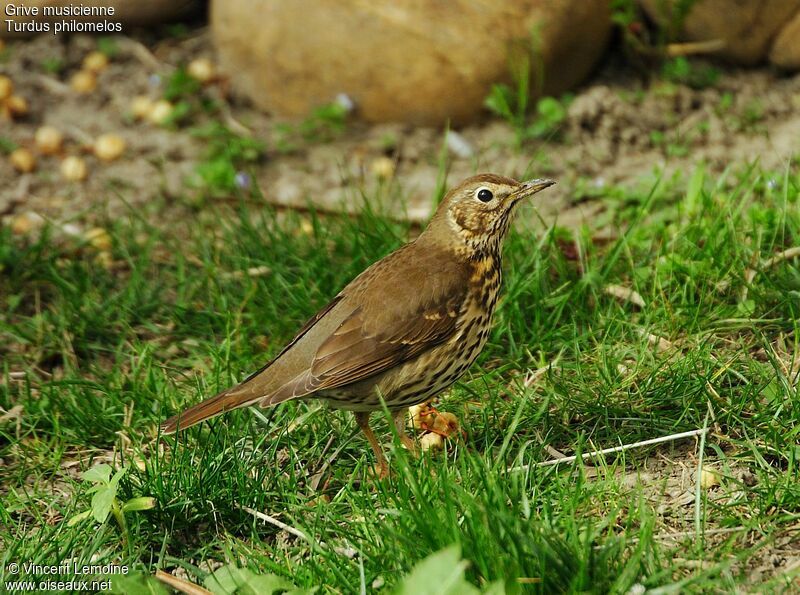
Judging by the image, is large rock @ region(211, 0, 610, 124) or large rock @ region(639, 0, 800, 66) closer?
large rock @ region(211, 0, 610, 124)

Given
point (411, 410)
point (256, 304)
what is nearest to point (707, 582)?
point (411, 410)

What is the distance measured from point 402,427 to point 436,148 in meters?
3.01

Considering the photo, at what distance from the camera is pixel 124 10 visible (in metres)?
7.86

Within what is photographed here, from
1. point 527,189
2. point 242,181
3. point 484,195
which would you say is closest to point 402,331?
point 484,195

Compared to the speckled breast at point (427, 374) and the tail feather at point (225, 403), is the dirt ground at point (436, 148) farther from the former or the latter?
the tail feather at point (225, 403)

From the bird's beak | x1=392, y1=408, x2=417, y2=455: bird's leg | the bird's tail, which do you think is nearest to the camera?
the bird's tail

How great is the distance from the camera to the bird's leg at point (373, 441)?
13.0 ft

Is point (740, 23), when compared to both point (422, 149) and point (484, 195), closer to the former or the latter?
point (422, 149)

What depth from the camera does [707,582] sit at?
10.3 feet

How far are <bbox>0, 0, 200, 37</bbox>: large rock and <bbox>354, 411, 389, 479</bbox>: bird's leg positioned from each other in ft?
15.7

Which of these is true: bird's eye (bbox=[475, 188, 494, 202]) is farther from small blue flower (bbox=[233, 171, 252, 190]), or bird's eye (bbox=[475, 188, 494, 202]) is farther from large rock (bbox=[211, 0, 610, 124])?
large rock (bbox=[211, 0, 610, 124])

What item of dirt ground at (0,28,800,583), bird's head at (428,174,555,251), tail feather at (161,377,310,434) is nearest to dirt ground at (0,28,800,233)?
dirt ground at (0,28,800,583)

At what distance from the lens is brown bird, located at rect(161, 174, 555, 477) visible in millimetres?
3971

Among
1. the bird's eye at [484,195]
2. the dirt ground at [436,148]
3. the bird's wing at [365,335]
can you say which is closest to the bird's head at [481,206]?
the bird's eye at [484,195]
